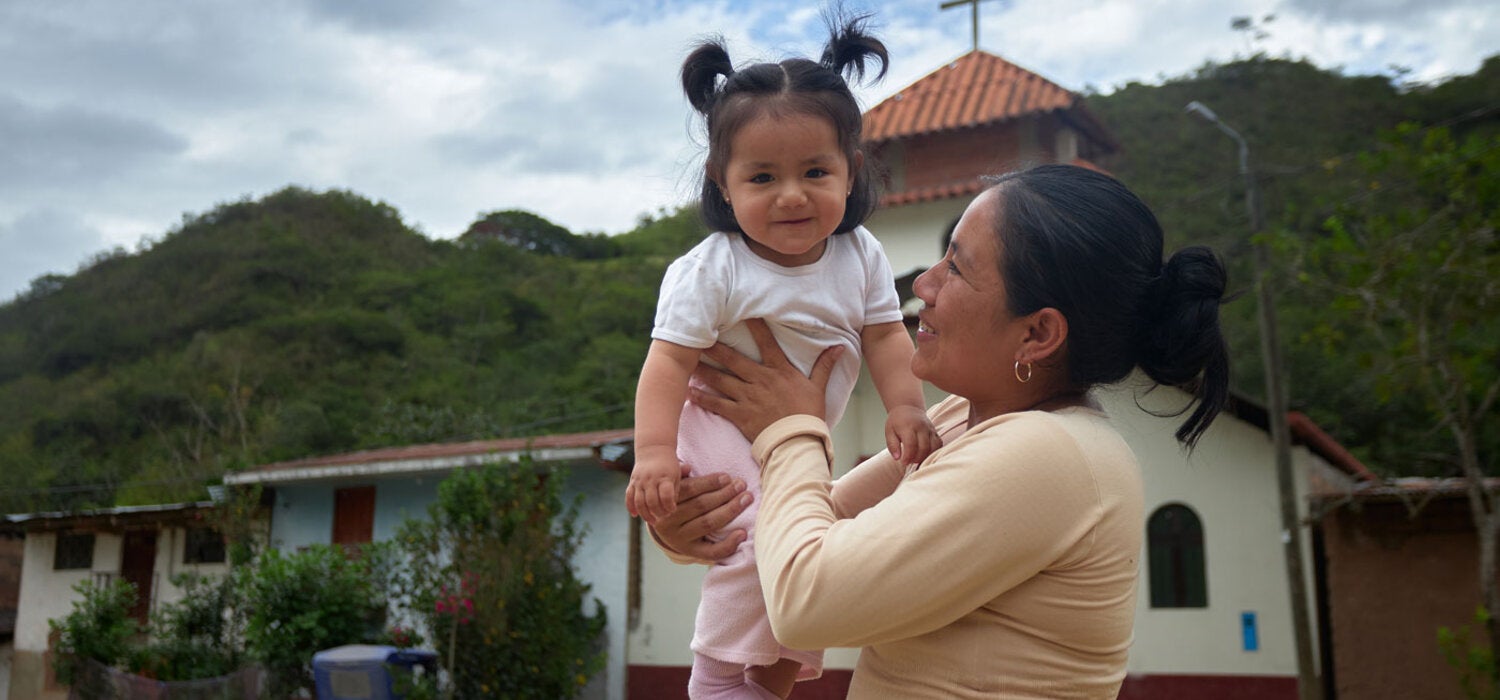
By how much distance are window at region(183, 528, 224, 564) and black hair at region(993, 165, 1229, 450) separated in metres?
18.3

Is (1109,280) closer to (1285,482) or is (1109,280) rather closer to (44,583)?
(1285,482)

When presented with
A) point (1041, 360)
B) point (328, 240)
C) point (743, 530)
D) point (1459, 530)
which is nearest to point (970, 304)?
point (1041, 360)

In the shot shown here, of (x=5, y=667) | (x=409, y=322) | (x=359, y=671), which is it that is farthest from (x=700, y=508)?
(x=409, y=322)

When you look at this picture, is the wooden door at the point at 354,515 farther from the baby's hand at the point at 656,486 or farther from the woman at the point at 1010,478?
the woman at the point at 1010,478

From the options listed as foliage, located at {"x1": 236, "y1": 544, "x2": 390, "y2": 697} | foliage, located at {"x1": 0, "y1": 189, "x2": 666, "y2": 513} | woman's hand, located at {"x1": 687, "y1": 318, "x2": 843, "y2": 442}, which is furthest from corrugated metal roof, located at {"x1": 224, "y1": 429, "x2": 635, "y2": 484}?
woman's hand, located at {"x1": 687, "y1": 318, "x2": 843, "y2": 442}

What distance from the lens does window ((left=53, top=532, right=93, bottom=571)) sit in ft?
64.4

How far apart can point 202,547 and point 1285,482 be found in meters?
15.0

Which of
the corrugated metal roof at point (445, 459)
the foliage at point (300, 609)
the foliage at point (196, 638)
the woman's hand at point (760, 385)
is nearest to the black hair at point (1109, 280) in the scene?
the woman's hand at point (760, 385)

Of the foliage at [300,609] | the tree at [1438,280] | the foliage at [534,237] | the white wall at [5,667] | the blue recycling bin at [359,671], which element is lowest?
the white wall at [5,667]

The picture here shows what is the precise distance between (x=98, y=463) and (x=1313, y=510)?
3560 centimetres

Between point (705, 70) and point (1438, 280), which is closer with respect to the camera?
point (705, 70)

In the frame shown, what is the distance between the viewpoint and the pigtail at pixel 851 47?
2051 mm

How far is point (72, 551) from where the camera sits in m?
19.9

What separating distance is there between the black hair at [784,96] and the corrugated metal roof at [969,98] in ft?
50.2
